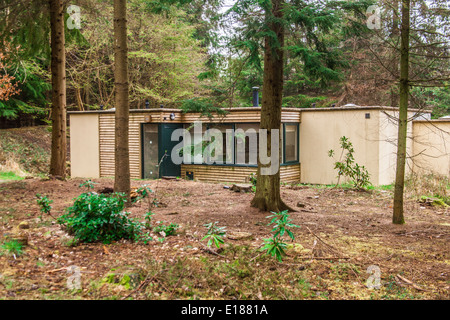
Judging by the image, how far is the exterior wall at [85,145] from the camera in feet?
48.7

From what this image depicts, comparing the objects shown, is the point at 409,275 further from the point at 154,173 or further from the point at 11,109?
the point at 11,109

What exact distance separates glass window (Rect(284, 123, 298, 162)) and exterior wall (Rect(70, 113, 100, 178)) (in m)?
6.76

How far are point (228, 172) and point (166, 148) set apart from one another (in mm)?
2262

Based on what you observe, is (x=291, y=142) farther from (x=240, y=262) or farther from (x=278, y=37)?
(x=240, y=262)

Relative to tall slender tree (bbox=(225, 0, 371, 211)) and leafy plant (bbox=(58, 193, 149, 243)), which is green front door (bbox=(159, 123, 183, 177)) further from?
leafy plant (bbox=(58, 193, 149, 243))

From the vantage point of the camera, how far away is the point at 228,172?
43.2 feet

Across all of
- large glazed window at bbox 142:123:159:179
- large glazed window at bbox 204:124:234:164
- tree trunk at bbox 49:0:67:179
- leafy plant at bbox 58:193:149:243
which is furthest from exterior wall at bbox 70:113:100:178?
leafy plant at bbox 58:193:149:243

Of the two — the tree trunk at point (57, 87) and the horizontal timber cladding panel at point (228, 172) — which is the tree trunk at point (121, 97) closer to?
the tree trunk at point (57, 87)

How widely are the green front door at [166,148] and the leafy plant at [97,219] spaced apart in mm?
8718

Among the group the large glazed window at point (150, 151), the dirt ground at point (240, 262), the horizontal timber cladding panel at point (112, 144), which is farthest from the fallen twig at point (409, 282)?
the horizontal timber cladding panel at point (112, 144)

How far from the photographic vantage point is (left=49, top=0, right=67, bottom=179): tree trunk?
30.4 feet

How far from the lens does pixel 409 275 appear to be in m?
4.04
